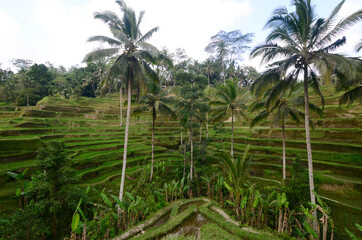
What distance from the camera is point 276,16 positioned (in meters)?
6.70

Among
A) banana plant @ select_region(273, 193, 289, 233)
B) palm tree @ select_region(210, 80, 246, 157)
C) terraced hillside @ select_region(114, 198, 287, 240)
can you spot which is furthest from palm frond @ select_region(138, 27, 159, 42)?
banana plant @ select_region(273, 193, 289, 233)

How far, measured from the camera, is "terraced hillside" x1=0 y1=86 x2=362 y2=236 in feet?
29.4

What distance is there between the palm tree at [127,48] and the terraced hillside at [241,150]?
5.25 meters

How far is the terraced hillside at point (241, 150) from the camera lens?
8953 mm

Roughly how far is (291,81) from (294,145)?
9644 millimetres

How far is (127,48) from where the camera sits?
8453 millimetres

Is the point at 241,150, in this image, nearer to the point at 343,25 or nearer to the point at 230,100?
the point at 230,100

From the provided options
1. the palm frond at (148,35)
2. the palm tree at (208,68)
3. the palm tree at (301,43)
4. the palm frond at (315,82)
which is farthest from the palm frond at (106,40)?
the palm tree at (208,68)

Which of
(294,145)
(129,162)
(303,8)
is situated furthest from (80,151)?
(294,145)

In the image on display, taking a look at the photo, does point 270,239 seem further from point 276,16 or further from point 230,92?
point 230,92

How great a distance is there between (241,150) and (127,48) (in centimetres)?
1408

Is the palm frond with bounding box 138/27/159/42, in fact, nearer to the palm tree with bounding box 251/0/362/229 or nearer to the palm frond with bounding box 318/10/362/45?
the palm tree with bounding box 251/0/362/229

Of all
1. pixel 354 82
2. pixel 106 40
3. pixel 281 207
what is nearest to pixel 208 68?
pixel 354 82

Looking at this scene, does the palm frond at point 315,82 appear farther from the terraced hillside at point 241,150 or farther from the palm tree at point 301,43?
the terraced hillside at point 241,150
